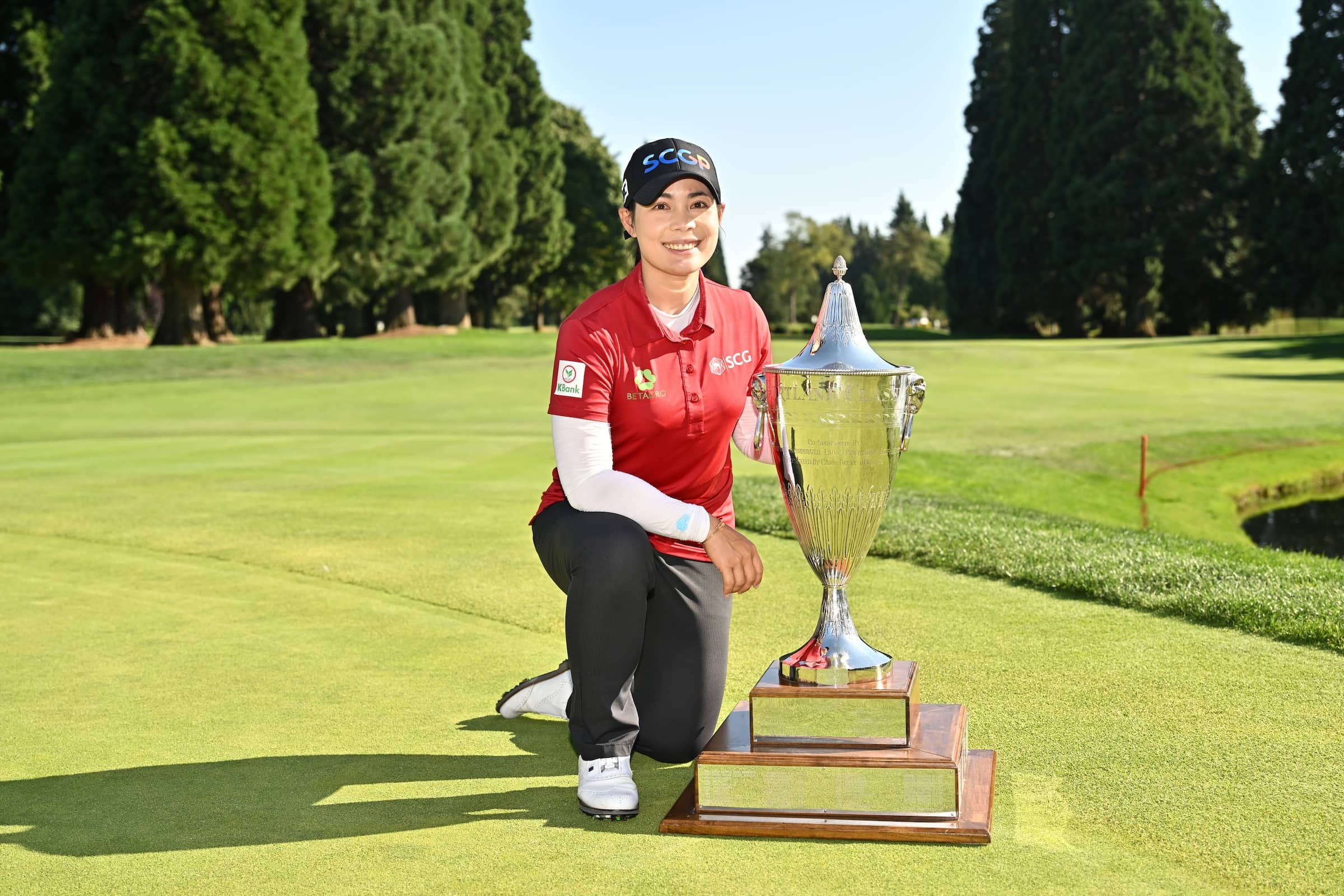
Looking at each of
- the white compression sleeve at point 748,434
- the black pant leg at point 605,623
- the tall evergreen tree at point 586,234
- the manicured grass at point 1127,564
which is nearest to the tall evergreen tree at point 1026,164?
the tall evergreen tree at point 586,234

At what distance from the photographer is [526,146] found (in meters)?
55.2

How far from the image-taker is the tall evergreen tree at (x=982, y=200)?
2422 inches

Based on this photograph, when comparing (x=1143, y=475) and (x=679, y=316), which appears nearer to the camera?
(x=679, y=316)

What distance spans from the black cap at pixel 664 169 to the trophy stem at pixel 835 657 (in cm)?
118

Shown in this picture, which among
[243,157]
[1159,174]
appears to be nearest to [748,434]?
[243,157]

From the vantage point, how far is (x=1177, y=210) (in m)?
52.4

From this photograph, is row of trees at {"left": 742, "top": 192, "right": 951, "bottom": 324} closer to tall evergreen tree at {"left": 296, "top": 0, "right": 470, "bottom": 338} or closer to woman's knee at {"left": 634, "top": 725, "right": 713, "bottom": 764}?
tall evergreen tree at {"left": 296, "top": 0, "right": 470, "bottom": 338}

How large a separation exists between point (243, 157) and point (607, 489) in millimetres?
34295

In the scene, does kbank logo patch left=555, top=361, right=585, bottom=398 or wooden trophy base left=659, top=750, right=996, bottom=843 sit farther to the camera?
kbank logo patch left=555, top=361, right=585, bottom=398

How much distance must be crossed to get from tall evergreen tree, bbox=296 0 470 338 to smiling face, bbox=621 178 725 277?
38.6 metres

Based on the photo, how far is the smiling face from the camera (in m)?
3.66

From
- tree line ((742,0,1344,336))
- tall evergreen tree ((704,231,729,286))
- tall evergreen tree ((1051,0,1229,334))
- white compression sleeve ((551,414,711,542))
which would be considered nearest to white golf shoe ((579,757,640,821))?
white compression sleeve ((551,414,711,542))

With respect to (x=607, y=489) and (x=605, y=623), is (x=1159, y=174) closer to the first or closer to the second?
(x=607, y=489)

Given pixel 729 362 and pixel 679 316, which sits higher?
pixel 679 316
